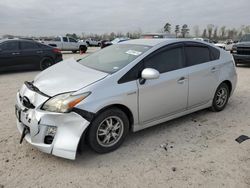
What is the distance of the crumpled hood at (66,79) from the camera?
3019 millimetres

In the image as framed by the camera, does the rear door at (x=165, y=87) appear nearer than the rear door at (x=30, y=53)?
Yes

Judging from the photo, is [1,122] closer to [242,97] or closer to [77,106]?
[77,106]

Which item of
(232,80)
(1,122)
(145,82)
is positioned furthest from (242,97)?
(1,122)

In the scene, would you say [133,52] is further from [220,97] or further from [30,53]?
[30,53]

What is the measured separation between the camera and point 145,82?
342 centimetres

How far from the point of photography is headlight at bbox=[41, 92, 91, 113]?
281 cm

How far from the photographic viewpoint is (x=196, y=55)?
4324 millimetres

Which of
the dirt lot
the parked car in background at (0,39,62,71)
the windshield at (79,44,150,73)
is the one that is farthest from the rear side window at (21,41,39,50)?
the windshield at (79,44,150,73)

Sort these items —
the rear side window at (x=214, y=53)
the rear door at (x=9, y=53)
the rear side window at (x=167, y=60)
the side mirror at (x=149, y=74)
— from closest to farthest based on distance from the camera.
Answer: the side mirror at (x=149, y=74) < the rear side window at (x=167, y=60) < the rear side window at (x=214, y=53) < the rear door at (x=9, y=53)

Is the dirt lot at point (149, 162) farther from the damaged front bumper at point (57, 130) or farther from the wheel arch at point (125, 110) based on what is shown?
the wheel arch at point (125, 110)

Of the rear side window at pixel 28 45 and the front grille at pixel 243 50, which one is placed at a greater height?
the rear side window at pixel 28 45

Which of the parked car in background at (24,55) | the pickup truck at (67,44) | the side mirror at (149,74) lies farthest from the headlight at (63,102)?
the pickup truck at (67,44)

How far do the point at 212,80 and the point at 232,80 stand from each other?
825mm

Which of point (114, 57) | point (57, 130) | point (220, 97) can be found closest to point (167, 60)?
point (114, 57)
